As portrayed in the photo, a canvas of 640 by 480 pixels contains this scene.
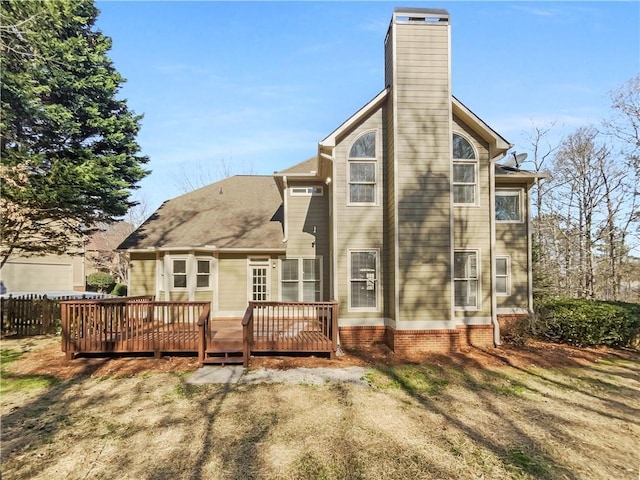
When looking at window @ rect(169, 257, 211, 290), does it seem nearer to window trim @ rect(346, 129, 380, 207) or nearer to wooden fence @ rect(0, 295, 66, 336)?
wooden fence @ rect(0, 295, 66, 336)

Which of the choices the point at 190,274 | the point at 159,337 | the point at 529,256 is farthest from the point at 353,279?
the point at 190,274

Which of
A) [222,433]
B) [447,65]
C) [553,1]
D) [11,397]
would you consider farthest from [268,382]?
[553,1]

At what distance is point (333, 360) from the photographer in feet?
26.2

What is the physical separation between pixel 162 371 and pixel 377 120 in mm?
8613

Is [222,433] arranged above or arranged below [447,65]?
below

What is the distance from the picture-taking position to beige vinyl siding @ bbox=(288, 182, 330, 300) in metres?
11.7

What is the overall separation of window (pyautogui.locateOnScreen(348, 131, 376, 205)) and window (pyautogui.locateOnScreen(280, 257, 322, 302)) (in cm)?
323

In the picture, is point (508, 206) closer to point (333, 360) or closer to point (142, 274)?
point (333, 360)

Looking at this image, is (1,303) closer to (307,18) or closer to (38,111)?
(38,111)

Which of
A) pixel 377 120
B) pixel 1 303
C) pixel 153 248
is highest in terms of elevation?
pixel 377 120

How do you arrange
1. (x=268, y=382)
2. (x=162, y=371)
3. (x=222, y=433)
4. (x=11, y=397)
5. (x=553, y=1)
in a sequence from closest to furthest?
(x=222, y=433) < (x=11, y=397) < (x=268, y=382) < (x=162, y=371) < (x=553, y=1)

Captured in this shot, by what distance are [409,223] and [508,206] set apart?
4637 mm

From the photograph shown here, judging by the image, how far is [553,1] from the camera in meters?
8.88

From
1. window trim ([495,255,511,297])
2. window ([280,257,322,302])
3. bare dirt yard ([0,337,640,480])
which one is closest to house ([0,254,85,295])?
window ([280,257,322,302])
